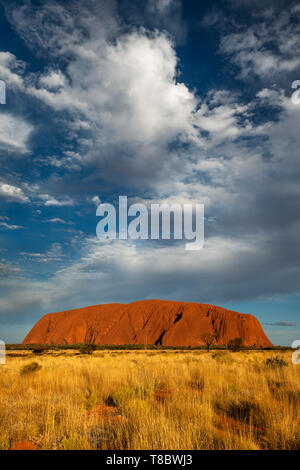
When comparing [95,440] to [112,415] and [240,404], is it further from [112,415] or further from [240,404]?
[240,404]

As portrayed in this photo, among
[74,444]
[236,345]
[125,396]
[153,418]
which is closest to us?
[74,444]

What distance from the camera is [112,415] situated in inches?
212

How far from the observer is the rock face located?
9406cm

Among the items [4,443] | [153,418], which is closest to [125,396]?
[153,418]

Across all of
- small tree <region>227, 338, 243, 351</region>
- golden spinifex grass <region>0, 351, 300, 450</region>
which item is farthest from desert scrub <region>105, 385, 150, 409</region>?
small tree <region>227, 338, 243, 351</region>

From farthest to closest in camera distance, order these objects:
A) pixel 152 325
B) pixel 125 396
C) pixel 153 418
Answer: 1. pixel 152 325
2. pixel 125 396
3. pixel 153 418

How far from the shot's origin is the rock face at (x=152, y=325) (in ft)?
309

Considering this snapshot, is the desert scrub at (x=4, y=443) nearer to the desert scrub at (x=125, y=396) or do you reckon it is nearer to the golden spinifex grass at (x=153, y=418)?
the golden spinifex grass at (x=153, y=418)

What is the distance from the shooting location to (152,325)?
101 meters

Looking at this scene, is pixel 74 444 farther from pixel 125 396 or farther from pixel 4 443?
pixel 125 396

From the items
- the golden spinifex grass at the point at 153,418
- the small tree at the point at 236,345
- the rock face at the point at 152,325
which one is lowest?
the golden spinifex grass at the point at 153,418

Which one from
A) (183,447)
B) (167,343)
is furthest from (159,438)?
(167,343)

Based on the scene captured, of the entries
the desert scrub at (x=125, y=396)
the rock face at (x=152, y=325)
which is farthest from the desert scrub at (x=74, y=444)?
the rock face at (x=152, y=325)
